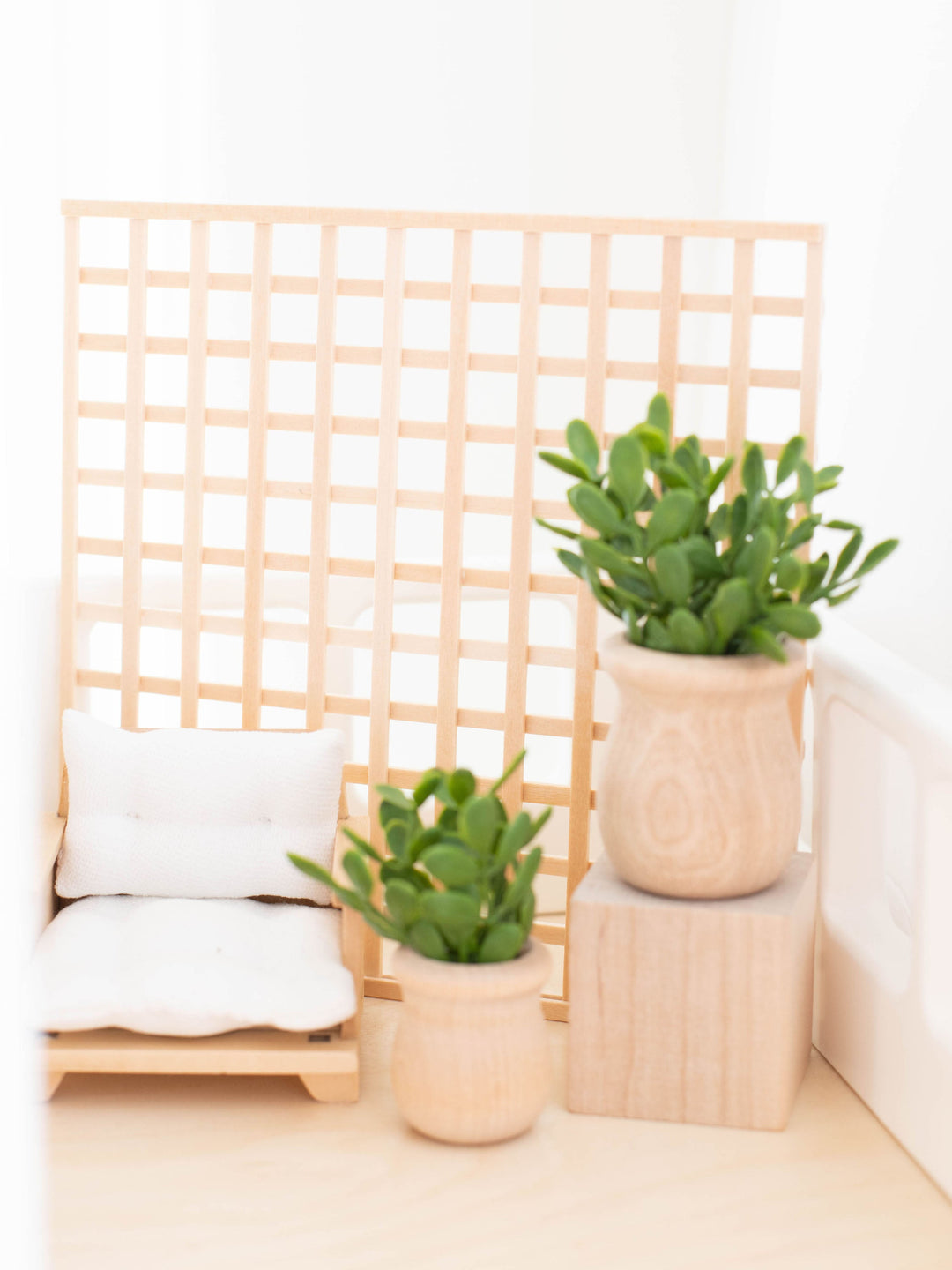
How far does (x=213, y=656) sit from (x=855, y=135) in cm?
156

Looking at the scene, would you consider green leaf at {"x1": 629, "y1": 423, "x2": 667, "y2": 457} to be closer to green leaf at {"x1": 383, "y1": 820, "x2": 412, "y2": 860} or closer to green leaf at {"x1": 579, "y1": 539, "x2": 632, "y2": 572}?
green leaf at {"x1": 579, "y1": 539, "x2": 632, "y2": 572}

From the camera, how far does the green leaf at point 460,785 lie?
4.26 ft

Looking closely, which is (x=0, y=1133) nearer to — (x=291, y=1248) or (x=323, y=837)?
(x=291, y=1248)

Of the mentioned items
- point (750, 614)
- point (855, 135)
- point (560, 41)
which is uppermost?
point (560, 41)

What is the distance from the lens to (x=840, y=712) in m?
1.55

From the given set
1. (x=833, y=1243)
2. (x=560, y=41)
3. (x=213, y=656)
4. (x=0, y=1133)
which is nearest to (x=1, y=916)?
(x=0, y=1133)

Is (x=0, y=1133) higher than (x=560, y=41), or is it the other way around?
(x=560, y=41)

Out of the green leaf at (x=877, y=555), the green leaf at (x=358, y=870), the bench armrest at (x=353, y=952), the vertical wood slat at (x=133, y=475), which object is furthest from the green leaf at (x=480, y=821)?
the vertical wood slat at (x=133, y=475)

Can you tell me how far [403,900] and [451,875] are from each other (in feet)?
0.21

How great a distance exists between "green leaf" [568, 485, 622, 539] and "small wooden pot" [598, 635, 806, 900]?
12 centimetres

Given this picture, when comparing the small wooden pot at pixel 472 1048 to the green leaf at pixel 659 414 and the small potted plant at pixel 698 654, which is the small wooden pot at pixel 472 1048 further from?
the green leaf at pixel 659 414

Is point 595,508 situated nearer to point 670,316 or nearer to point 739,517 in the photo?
point 739,517

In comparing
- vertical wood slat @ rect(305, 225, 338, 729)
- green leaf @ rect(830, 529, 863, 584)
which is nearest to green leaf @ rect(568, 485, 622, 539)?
green leaf @ rect(830, 529, 863, 584)

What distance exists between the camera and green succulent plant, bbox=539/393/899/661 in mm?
1266
